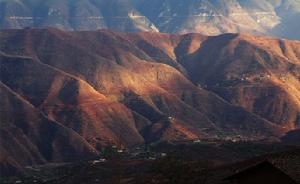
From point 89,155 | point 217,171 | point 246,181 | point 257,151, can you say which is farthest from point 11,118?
point 246,181

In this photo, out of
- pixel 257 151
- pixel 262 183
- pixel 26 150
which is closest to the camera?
pixel 262 183

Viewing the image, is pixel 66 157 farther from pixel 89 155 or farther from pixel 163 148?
pixel 163 148

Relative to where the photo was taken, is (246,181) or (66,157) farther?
(66,157)

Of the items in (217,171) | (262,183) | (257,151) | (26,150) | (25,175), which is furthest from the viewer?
(26,150)

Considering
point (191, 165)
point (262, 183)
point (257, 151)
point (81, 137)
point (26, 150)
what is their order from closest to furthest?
point (262, 183), point (191, 165), point (257, 151), point (26, 150), point (81, 137)

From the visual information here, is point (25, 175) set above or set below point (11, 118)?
below

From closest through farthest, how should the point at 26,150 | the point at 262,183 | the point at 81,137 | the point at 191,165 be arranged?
1. the point at 262,183
2. the point at 191,165
3. the point at 26,150
4. the point at 81,137

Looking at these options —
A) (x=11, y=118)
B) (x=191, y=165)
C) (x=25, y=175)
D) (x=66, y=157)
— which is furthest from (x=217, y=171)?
(x=11, y=118)

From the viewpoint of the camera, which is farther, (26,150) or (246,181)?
(26,150)

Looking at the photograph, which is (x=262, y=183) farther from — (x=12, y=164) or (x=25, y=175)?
(x=12, y=164)
